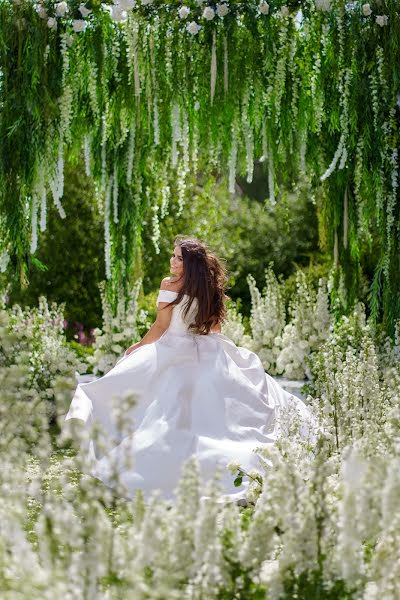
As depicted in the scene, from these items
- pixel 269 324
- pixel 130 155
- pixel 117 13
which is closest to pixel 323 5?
pixel 117 13

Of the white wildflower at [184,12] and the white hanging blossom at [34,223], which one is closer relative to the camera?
the white wildflower at [184,12]

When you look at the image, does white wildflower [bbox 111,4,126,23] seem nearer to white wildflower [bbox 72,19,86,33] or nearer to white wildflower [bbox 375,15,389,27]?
white wildflower [bbox 72,19,86,33]

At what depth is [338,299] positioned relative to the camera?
6.07m

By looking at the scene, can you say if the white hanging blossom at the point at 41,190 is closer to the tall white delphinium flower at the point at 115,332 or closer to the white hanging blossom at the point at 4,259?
the white hanging blossom at the point at 4,259

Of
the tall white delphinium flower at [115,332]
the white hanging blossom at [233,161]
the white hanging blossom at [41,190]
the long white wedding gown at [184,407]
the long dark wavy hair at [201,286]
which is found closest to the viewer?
the long white wedding gown at [184,407]

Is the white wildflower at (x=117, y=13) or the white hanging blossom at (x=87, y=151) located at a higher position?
the white wildflower at (x=117, y=13)

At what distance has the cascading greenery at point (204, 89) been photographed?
5.10 metres

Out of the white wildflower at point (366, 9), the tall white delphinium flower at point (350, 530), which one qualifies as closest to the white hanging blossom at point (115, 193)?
the white wildflower at point (366, 9)

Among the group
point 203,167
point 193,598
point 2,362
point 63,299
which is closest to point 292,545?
point 193,598

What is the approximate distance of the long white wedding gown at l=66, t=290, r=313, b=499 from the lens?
420cm

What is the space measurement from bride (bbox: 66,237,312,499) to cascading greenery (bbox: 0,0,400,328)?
898 millimetres

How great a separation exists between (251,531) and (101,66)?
3.79 meters

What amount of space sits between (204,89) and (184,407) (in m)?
1.99

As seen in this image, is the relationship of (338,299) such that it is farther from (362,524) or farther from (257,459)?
(362,524)
